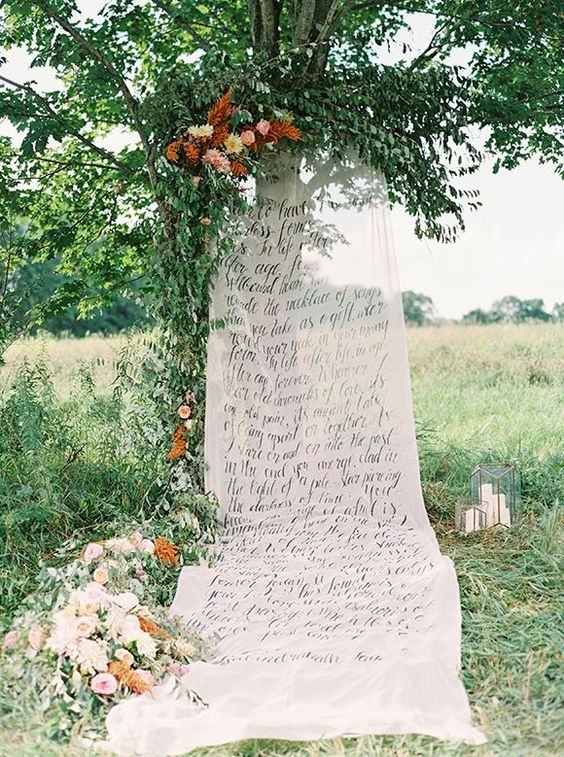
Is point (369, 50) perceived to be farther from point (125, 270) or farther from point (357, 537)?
point (357, 537)

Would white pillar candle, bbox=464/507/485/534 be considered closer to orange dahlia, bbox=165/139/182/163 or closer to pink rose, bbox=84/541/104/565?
pink rose, bbox=84/541/104/565

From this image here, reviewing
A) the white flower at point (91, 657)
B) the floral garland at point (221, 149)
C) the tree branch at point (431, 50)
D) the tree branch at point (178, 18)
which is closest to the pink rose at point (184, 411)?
the floral garland at point (221, 149)

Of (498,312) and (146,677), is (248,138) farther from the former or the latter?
(498,312)

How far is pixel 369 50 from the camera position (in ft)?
22.5

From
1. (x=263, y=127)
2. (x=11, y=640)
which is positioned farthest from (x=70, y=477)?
(x=263, y=127)

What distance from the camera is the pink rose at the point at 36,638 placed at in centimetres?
347

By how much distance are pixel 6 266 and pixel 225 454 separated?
221 centimetres

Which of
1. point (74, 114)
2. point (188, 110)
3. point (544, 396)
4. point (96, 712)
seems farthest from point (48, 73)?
point (544, 396)

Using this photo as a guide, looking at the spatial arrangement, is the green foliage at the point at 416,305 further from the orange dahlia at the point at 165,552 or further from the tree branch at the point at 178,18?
the orange dahlia at the point at 165,552

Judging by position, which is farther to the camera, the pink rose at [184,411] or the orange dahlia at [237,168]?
the pink rose at [184,411]

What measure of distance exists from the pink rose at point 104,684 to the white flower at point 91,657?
0.05m

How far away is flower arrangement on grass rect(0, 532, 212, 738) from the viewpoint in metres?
3.31

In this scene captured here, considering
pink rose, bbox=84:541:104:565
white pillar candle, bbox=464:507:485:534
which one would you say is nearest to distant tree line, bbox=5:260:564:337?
white pillar candle, bbox=464:507:485:534

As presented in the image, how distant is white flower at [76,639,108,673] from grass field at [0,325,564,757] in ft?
0.80
